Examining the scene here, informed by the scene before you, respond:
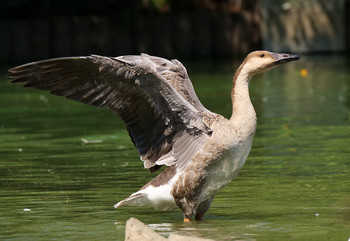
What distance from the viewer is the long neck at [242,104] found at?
8266 mm

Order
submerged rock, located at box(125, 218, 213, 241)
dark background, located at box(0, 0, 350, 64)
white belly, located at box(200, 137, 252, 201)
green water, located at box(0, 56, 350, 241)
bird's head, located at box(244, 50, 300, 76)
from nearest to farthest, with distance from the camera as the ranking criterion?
submerged rock, located at box(125, 218, 213, 241), green water, located at box(0, 56, 350, 241), white belly, located at box(200, 137, 252, 201), bird's head, located at box(244, 50, 300, 76), dark background, located at box(0, 0, 350, 64)

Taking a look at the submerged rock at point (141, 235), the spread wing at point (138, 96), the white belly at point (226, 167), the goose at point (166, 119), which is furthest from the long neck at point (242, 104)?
the submerged rock at point (141, 235)

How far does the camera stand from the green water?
8055 mm

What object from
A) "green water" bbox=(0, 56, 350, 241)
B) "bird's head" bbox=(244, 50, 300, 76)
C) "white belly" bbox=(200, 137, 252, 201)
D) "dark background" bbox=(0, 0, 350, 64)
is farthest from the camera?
"dark background" bbox=(0, 0, 350, 64)

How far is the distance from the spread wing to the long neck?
0.36 metres

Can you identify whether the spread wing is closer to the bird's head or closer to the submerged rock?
the bird's head

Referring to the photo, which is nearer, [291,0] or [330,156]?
[330,156]

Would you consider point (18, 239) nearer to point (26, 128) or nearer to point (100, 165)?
point (100, 165)

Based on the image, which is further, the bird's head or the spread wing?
the bird's head

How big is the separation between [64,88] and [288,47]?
952 inches

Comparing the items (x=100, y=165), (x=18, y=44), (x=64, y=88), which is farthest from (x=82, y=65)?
(x=18, y=44)

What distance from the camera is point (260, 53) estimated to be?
28.3ft

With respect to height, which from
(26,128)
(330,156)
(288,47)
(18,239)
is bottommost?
(288,47)

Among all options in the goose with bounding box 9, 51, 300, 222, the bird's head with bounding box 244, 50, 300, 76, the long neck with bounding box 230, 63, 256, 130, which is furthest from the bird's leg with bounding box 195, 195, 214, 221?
the bird's head with bounding box 244, 50, 300, 76
